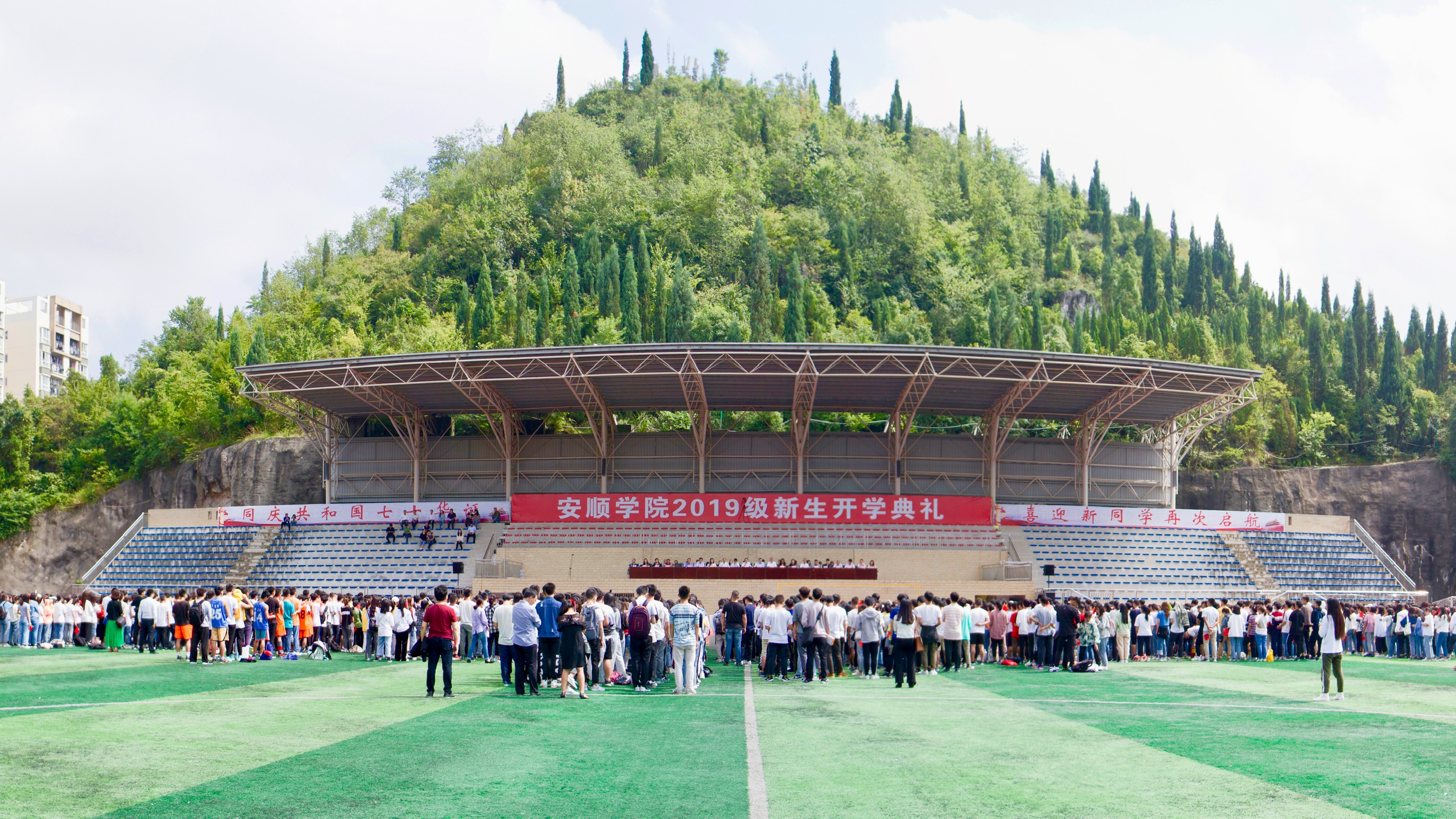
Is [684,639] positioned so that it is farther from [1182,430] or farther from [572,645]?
[1182,430]

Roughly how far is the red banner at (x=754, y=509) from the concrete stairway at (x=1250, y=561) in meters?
10.2

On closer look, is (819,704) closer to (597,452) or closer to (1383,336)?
(597,452)

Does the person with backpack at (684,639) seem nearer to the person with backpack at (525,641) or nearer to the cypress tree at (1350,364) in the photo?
the person with backpack at (525,641)

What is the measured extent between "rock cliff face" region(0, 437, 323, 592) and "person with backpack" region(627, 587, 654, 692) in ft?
135

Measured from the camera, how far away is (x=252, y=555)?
42031 mm

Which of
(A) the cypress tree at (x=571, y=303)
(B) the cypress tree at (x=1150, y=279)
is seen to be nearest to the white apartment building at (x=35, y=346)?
(A) the cypress tree at (x=571, y=303)

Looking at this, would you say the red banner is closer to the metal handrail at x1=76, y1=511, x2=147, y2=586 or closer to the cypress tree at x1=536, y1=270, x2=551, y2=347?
the metal handrail at x1=76, y1=511, x2=147, y2=586

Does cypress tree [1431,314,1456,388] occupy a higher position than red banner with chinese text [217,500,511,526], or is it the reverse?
cypress tree [1431,314,1456,388]

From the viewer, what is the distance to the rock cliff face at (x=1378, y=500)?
53.9 m

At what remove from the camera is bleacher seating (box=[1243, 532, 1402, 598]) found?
134 feet

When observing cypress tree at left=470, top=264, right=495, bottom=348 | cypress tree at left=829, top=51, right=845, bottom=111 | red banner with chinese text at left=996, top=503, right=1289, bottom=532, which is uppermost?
cypress tree at left=829, top=51, right=845, bottom=111

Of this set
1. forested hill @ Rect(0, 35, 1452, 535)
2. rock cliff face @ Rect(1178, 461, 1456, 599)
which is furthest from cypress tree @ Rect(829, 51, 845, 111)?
rock cliff face @ Rect(1178, 461, 1456, 599)

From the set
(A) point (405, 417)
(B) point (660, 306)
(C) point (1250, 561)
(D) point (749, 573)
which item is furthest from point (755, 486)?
(B) point (660, 306)

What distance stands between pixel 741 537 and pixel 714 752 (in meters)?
31.0
